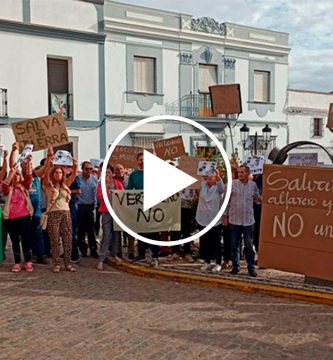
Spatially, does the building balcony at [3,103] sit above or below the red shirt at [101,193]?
above

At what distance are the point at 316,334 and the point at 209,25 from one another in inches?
788

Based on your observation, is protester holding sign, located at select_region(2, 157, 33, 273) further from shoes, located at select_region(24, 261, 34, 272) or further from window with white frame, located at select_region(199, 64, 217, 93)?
window with white frame, located at select_region(199, 64, 217, 93)

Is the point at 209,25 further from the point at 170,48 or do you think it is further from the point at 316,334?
the point at 316,334

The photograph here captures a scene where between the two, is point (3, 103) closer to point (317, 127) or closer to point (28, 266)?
point (28, 266)

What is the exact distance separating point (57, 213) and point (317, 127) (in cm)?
2303

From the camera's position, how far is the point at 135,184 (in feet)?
27.8

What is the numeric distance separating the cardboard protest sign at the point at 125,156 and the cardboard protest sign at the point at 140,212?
276 cm

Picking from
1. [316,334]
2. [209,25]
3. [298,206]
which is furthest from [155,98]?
[316,334]

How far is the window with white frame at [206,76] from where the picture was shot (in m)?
23.4

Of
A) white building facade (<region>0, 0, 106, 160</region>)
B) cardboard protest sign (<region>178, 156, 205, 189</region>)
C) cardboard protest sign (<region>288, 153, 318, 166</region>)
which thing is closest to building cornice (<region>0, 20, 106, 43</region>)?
white building facade (<region>0, 0, 106, 160</region>)

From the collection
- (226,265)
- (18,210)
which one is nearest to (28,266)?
(18,210)

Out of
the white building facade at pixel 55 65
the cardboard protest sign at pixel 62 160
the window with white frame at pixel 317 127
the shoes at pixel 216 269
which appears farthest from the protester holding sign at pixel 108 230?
the window with white frame at pixel 317 127

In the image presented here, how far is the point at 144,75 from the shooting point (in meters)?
21.7

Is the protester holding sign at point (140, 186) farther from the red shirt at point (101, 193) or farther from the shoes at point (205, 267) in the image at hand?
the shoes at point (205, 267)
